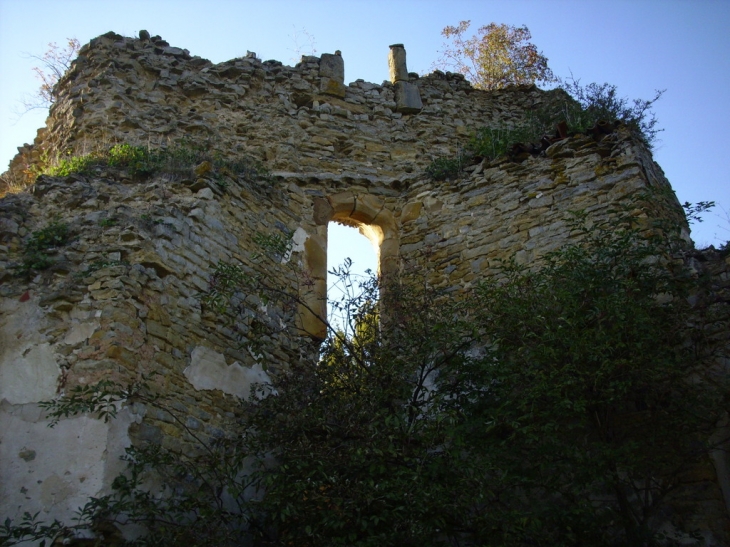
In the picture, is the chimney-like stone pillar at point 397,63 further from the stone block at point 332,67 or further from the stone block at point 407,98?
the stone block at point 332,67

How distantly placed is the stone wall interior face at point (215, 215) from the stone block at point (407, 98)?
0.03m

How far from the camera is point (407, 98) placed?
30.1 feet

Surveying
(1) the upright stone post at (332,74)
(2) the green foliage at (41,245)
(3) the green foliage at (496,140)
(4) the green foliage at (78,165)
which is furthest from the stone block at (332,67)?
(2) the green foliage at (41,245)

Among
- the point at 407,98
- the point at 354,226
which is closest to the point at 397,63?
the point at 407,98

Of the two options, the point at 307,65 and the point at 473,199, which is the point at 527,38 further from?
the point at 473,199

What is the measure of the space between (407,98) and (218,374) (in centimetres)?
490

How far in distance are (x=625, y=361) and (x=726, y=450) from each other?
924mm

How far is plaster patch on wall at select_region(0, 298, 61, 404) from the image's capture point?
4.71 m

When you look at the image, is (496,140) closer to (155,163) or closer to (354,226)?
(354,226)

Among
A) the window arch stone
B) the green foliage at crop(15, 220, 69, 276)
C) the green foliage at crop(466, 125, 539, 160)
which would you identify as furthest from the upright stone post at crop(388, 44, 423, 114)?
the green foliage at crop(15, 220, 69, 276)

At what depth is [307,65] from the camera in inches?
359

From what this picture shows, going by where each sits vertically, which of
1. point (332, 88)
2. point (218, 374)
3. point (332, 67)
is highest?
point (332, 67)

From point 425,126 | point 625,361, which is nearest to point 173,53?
point 425,126

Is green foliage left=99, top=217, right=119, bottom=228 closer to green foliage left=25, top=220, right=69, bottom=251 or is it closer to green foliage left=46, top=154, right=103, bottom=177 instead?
green foliage left=25, top=220, right=69, bottom=251
